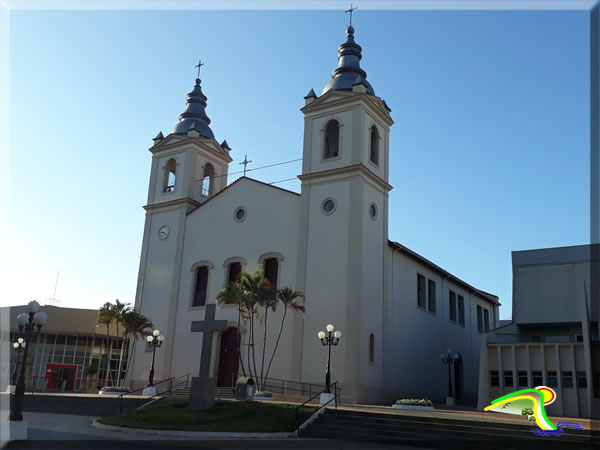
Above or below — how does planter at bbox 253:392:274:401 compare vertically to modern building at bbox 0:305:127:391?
below

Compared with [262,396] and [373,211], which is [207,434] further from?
[373,211]

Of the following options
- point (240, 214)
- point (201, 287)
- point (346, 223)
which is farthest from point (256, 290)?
point (201, 287)

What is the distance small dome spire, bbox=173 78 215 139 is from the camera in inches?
1468

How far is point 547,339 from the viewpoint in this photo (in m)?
28.5

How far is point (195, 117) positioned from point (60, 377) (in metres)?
20.2

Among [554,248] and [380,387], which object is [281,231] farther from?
[554,248]

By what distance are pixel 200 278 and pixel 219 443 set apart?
1863cm

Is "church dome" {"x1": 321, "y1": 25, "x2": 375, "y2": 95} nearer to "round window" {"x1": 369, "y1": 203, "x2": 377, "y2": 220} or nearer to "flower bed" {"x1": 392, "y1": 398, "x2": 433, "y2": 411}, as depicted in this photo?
"round window" {"x1": 369, "y1": 203, "x2": 377, "y2": 220}

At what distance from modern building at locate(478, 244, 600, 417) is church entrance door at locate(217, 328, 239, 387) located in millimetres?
12387

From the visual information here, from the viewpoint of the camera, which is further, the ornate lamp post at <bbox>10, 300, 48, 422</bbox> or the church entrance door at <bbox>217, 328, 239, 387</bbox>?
the church entrance door at <bbox>217, 328, 239, 387</bbox>

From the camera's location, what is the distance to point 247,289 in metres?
26.8

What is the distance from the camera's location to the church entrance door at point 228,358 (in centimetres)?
3017

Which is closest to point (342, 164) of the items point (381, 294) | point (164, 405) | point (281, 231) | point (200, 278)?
point (281, 231)

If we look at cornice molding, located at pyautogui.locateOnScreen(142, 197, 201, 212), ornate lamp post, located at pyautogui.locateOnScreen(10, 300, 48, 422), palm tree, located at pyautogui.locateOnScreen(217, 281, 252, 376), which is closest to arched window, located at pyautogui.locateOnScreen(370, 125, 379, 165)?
palm tree, located at pyautogui.locateOnScreen(217, 281, 252, 376)
